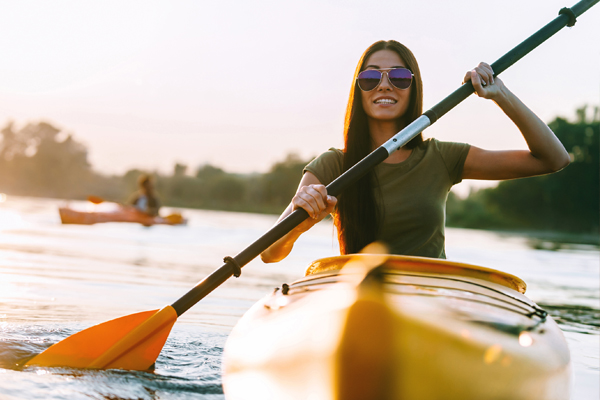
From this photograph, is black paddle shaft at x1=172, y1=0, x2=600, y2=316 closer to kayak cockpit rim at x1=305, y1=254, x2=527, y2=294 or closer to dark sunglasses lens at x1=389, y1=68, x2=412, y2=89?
dark sunglasses lens at x1=389, y1=68, x2=412, y2=89

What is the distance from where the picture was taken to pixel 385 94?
2910mm

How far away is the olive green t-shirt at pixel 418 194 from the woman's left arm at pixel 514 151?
0.34ft

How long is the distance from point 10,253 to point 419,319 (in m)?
7.17

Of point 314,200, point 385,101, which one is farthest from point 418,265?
point 385,101

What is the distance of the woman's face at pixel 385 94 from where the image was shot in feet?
9.53

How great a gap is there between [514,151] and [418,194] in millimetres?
510

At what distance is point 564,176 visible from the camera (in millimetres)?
36500

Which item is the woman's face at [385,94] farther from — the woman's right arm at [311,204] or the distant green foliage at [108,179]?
the distant green foliage at [108,179]

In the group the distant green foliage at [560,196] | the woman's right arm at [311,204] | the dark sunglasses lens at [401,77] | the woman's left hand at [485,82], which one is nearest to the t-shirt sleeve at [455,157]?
the woman's left hand at [485,82]

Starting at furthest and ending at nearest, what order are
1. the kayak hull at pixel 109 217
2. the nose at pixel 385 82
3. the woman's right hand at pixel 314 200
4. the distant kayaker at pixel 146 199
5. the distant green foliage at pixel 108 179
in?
the distant green foliage at pixel 108 179, the distant kayaker at pixel 146 199, the kayak hull at pixel 109 217, the nose at pixel 385 82, the woman's right hand at pixel 314 200

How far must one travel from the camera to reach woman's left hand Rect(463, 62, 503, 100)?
2715mm

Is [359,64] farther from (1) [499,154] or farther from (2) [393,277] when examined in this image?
(2) [393,277]

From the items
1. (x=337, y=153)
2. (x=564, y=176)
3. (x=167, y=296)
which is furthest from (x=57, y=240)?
(x=564, y=176)

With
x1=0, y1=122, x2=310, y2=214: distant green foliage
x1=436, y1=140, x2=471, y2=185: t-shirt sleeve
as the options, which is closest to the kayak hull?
x1=436, y1=140, x2=471, y2=185: t-shirt sleeve
